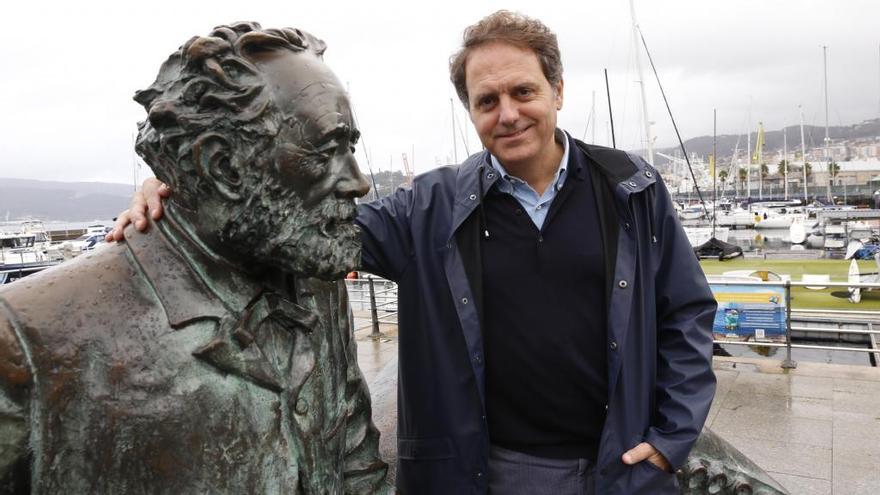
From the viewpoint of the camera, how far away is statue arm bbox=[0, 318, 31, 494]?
5.01 ft

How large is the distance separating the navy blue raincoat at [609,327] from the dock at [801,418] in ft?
1.44

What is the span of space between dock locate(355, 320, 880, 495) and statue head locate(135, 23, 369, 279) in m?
1.53

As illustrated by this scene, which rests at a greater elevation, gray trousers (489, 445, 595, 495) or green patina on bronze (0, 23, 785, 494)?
green patina on bronze (0, 23, 785, 494)

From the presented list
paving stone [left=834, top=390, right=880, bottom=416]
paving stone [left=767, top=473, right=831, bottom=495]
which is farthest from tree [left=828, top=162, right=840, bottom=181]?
paving stone [left=767, top=473, right=831, bottom=495]

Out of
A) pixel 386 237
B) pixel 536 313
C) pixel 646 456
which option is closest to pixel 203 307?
pixel 386 237

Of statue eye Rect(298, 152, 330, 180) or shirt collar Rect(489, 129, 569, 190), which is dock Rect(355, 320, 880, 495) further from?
statue eye Rect(298, 152, 330, 180)

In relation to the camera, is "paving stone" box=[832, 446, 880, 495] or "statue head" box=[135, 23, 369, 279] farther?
"paving stone" box=[832, 446, 880, 495]

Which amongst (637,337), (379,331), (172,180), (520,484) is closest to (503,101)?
(637,337)

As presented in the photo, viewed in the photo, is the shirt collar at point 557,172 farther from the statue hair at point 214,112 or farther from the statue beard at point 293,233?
the statue hair at point 214,112

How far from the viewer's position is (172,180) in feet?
5.57

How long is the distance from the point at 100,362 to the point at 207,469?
36 cm

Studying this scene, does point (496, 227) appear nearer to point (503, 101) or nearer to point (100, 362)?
point (503, 101)

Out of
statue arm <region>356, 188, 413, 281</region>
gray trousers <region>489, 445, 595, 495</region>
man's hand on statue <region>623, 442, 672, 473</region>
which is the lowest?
gray trousers <region>489, 445, 595, 495</region>

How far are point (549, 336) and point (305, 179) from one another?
4.25ft
